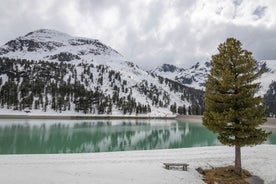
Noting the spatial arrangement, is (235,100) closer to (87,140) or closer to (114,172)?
(114,172)

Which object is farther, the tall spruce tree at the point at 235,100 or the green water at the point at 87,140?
the green water at the point at 87,140

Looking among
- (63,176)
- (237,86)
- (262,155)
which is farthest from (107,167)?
(262,155)

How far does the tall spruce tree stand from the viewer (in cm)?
2308

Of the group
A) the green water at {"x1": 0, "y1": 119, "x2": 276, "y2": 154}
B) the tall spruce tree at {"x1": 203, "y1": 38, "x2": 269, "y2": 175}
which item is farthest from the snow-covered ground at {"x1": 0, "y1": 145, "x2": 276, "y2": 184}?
the green water at {"x1": 0, "y1": 119, "x2": 276, "y2": 154}

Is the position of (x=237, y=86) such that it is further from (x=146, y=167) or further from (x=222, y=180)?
(x=146, y=167)

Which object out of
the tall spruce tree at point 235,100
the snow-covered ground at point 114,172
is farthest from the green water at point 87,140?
the tall spruce tree at point 235,100

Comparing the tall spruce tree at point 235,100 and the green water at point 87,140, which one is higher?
the tall spruce tree at point 235,100

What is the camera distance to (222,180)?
74.3 feet

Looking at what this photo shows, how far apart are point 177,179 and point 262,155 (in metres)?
18.1

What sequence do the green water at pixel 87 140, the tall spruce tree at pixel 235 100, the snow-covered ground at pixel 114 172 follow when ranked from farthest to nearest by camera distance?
the green water at pixel 87 140 < the tall spruce tree at pixel 235 100 < the snow-covered ground at pixel 114 172

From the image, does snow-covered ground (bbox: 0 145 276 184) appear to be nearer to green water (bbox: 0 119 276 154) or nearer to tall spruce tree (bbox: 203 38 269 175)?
tall spruce tree (bbox: 203 38 269 175)

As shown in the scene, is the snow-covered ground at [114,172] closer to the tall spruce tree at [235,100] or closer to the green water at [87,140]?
the tall spruce tree at [235,100]

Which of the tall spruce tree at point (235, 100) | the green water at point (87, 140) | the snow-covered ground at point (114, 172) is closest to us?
the snow-covered ground at point (114, 172)

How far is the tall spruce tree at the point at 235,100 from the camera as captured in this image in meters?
23.1
